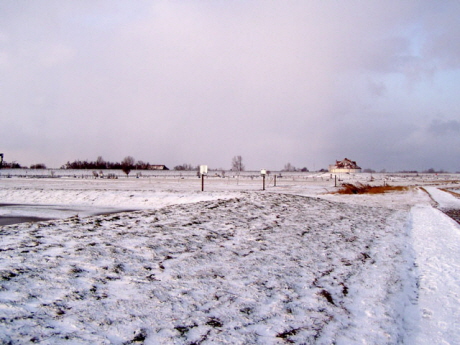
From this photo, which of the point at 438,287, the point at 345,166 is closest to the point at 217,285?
the point at 438,287

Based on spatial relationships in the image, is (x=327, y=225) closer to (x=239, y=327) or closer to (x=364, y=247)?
(x=364, y=247)

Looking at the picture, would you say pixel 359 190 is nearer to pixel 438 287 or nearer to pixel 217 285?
pixel 438 287

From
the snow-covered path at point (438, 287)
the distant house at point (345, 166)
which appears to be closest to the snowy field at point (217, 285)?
the snow-covered path at point (438, 287)

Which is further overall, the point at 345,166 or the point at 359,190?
the point at 345,166

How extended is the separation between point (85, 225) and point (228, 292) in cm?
532

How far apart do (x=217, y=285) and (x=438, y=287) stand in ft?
14.1

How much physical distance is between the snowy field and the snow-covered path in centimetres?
2

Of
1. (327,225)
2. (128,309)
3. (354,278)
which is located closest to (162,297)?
(128,309)

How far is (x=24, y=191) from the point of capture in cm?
2347

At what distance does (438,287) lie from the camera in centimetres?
607

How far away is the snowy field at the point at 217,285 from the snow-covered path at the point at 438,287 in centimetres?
2

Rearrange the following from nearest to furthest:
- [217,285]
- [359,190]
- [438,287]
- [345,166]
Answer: [217,285], [438,287], [359,190], [345,166]

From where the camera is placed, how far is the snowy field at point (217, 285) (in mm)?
3828

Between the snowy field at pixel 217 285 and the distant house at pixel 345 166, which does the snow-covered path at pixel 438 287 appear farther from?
the distant house at pixel 345 166
